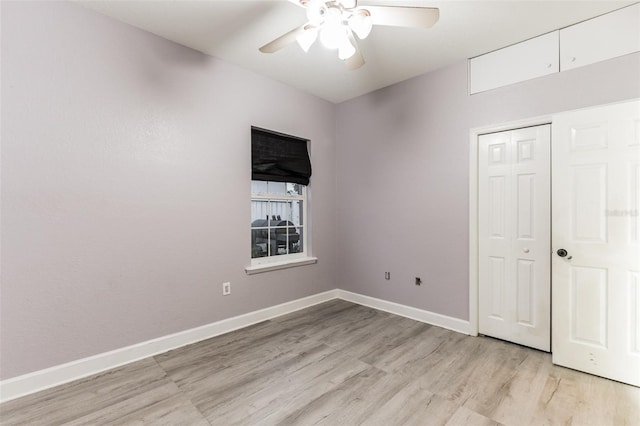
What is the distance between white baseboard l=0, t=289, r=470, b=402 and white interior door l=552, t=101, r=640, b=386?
0.95 meters

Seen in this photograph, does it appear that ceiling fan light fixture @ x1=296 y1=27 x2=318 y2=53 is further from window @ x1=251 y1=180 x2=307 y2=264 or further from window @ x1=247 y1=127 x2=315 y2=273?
window @ x1=251 y1=180 x2=307 y2=264

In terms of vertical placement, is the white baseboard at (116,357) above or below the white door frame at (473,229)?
below

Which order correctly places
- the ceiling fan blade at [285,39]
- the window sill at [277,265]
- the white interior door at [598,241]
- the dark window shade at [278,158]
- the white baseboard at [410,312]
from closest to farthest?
the ceiling fan blade at [285,39]
the white interior door at [598,241]
the white baseboard at [410,312]
the window sill at [277,265]
the dark window shade at [278,158]

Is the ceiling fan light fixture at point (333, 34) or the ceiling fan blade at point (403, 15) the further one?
the ceiling fan light fixture at point (333, 34)

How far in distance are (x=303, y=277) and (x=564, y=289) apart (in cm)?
269

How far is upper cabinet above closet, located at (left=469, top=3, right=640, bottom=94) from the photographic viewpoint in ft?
7.36

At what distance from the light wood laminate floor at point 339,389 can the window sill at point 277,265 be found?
2.42ft

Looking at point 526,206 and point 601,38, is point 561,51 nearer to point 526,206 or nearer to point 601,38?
point 601,38

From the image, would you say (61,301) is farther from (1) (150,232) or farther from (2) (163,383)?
(2) (163,383)

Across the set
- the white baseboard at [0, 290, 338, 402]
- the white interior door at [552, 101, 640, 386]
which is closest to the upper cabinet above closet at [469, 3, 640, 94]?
the white interior door at [552, 101, 640, 386]

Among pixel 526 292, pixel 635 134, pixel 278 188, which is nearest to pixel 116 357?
pixel 278 188

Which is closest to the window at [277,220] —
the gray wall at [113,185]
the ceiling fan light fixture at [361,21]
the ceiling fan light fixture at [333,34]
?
the gray wall at [113,185]

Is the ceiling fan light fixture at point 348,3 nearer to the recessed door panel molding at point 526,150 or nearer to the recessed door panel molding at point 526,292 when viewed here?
the recessed door panel molding at point 526,150

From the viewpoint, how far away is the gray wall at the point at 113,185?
204 cm
